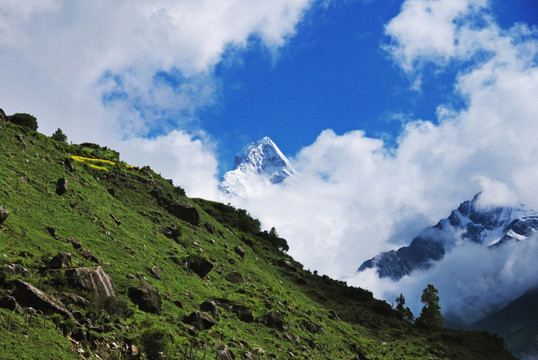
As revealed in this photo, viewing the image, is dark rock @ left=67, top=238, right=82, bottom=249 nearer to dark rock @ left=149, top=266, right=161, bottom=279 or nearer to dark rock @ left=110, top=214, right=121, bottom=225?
dark rock @ left=149, top=266, right=161, bottom=279

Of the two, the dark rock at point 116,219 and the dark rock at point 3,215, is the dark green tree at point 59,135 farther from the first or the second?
the dark rock at point 3,215

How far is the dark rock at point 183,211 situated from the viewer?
69.7 meters

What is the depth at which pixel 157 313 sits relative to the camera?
30.4 m

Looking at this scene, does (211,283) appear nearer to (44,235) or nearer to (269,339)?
(269,339)

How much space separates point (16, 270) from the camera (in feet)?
78.8

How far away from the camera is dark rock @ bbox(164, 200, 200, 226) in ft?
229

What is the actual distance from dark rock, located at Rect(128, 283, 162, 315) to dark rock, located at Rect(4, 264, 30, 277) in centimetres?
794

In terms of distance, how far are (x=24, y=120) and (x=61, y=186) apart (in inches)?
780

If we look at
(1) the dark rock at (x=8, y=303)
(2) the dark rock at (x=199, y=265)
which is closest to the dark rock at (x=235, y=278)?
(2) the dark rock at (x=199, y=265)

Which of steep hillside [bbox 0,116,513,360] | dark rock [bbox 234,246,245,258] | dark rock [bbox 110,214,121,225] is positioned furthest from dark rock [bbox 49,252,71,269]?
dark rock [bbox 234,246,245,258]

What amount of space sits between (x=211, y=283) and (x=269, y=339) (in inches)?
498

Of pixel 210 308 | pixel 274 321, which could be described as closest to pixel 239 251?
pixel 274 321

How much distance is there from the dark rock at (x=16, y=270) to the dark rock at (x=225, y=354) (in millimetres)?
13567

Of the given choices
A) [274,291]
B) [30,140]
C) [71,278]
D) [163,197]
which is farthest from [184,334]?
[163,197]
